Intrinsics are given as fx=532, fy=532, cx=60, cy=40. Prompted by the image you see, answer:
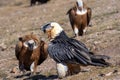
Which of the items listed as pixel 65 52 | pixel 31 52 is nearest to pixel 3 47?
pixel 31 52

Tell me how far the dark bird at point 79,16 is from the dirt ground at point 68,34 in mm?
345

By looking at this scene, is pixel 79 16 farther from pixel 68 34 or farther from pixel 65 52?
pixel 65 52

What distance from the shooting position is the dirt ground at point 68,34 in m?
12.5

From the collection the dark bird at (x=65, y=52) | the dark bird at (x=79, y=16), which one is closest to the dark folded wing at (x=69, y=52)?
the dark bird at (x=65, y=52)

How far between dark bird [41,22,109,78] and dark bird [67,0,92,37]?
281 inches

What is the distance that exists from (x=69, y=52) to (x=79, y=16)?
774cm

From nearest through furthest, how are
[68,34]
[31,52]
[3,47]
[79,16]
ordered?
1. [31,52]
2. [79,16]
3. [3,47]
4. [68,34]

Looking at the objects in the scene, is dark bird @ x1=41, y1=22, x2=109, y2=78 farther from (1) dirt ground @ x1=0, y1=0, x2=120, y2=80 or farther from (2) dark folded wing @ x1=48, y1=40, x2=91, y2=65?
(1) dirt ground @ x1=0, y1=0, x2=120, y2=80

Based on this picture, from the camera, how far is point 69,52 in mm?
11844

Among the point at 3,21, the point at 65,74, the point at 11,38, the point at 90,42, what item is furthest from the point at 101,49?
the point at 3,21

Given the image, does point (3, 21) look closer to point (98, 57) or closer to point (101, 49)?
point (101, 49)

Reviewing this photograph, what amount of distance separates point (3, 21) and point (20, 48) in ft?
59.3

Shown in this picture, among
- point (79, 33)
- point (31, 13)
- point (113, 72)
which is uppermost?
point (113, 72)

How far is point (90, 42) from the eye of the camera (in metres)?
17.3
